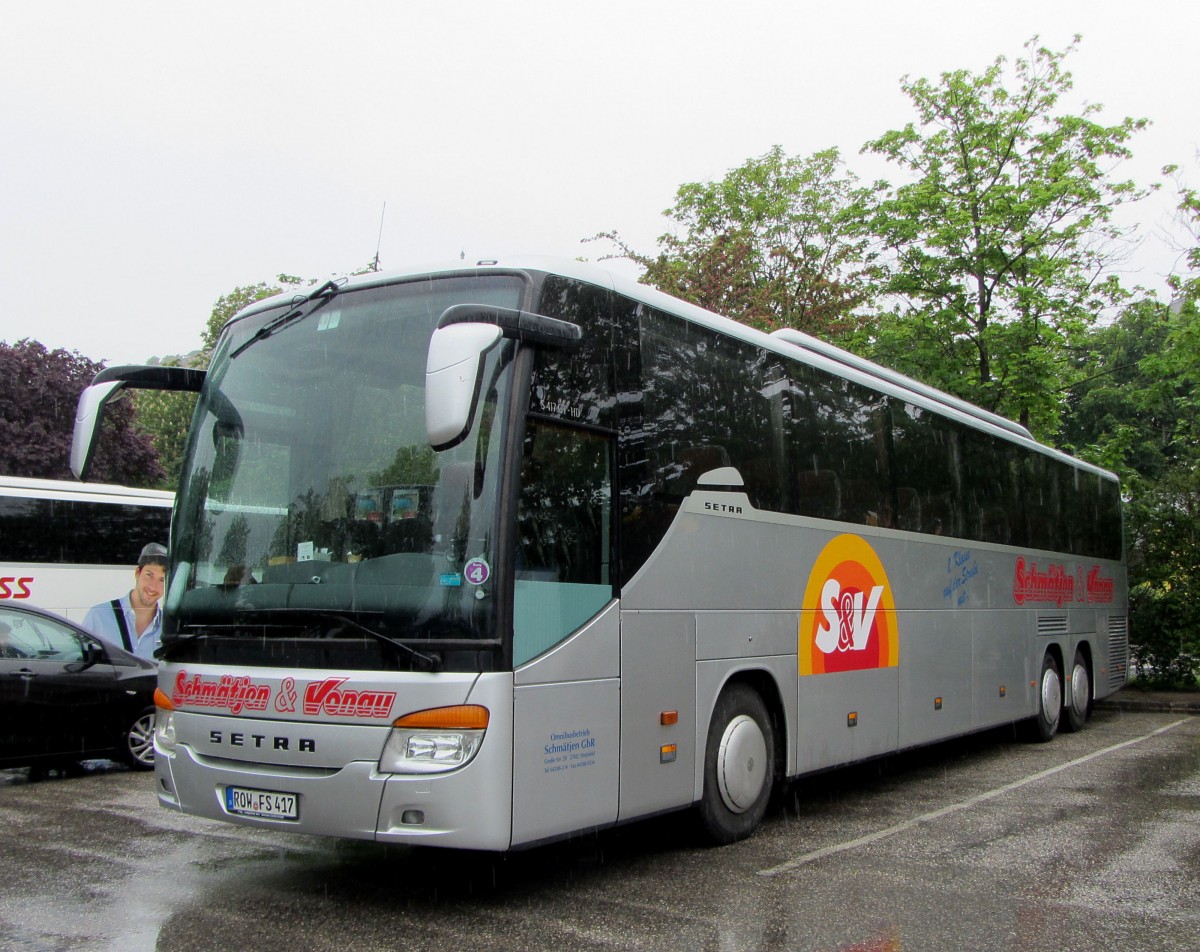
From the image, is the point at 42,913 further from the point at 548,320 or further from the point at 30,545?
the point at 30,545

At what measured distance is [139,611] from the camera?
16359mm

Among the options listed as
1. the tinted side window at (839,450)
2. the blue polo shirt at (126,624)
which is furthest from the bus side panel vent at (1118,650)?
the blue polo shirt at (126,624)

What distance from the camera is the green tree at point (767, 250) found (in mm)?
28516

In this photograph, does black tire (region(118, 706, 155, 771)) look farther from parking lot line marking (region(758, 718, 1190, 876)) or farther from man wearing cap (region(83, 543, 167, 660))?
parking lot line marking (region(758, 718, 1190, 876))

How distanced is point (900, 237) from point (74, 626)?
16.1 m

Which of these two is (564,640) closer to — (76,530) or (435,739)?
(435,739)

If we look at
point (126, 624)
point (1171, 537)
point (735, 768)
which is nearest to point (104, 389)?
point (735, 768)

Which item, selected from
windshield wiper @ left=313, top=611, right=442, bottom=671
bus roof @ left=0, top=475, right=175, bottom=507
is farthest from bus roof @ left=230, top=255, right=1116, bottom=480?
bus roof @ left=0, top=475, right=175, bottom=507

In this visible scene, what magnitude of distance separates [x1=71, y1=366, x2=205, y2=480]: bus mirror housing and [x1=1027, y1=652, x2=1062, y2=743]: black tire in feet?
33.5

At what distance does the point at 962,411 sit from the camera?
12.9 meters

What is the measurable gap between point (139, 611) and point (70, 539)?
1347 millimetres

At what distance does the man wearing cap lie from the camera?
52.7ft

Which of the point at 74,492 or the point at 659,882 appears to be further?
the point at 74,492

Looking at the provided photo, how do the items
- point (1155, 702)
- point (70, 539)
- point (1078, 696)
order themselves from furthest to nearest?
point (1155, 702)
point (70, 539)
point (1078, 696)
